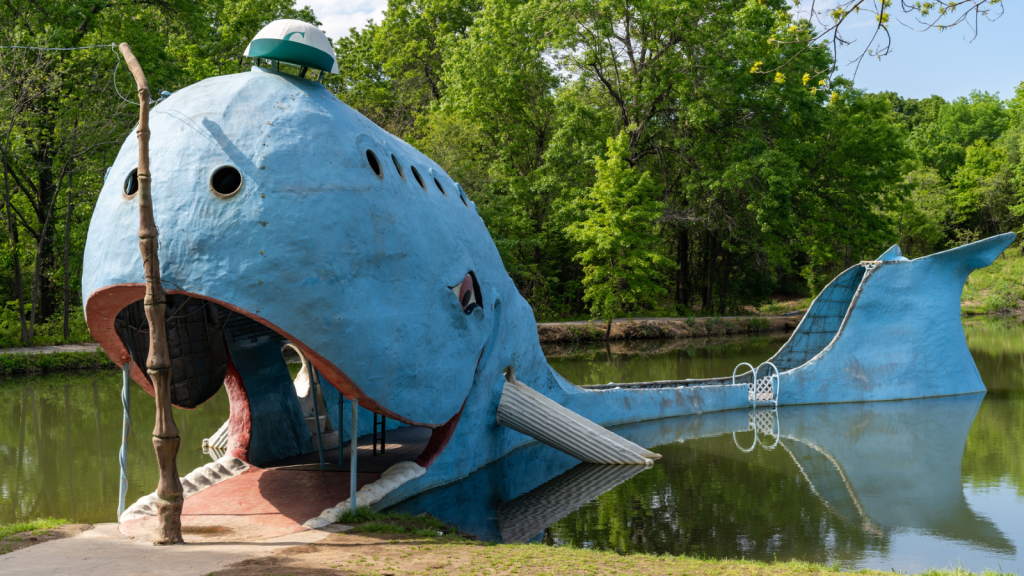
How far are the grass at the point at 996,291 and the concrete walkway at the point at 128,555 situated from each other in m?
45.9

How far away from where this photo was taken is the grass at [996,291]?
4466cm

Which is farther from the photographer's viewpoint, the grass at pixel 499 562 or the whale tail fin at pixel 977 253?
the whale tail fin at pixel 977 253

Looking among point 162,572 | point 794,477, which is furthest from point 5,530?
point 794,477

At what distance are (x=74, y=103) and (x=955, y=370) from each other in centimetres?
2839

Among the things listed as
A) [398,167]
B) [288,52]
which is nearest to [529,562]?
[398,167]

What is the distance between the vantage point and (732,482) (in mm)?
12234

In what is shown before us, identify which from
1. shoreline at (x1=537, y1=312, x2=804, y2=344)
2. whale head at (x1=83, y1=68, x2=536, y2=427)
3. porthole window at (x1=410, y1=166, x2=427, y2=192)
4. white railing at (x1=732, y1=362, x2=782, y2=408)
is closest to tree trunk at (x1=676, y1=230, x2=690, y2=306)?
shoreline at (x1=537, y1=312, x2=804, y2=344)

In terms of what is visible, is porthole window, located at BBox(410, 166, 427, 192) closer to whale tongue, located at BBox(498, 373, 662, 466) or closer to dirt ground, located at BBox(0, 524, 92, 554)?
whale tongue, located at BBox(498, 373, 662, 466)

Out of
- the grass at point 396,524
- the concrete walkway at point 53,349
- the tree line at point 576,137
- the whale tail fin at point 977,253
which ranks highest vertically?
Answer: the tree line at point 576,137

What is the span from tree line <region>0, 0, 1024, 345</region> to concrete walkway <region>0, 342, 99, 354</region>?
906 millimetres

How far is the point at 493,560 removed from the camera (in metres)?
7.39

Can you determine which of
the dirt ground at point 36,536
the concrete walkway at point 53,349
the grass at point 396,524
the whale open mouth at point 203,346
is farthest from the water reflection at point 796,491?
the concrete walkway at point 53,349

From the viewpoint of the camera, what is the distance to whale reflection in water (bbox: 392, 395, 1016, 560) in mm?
9586

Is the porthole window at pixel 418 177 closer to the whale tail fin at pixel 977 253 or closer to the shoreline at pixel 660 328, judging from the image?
the whale tail fin at pixel 977 253
